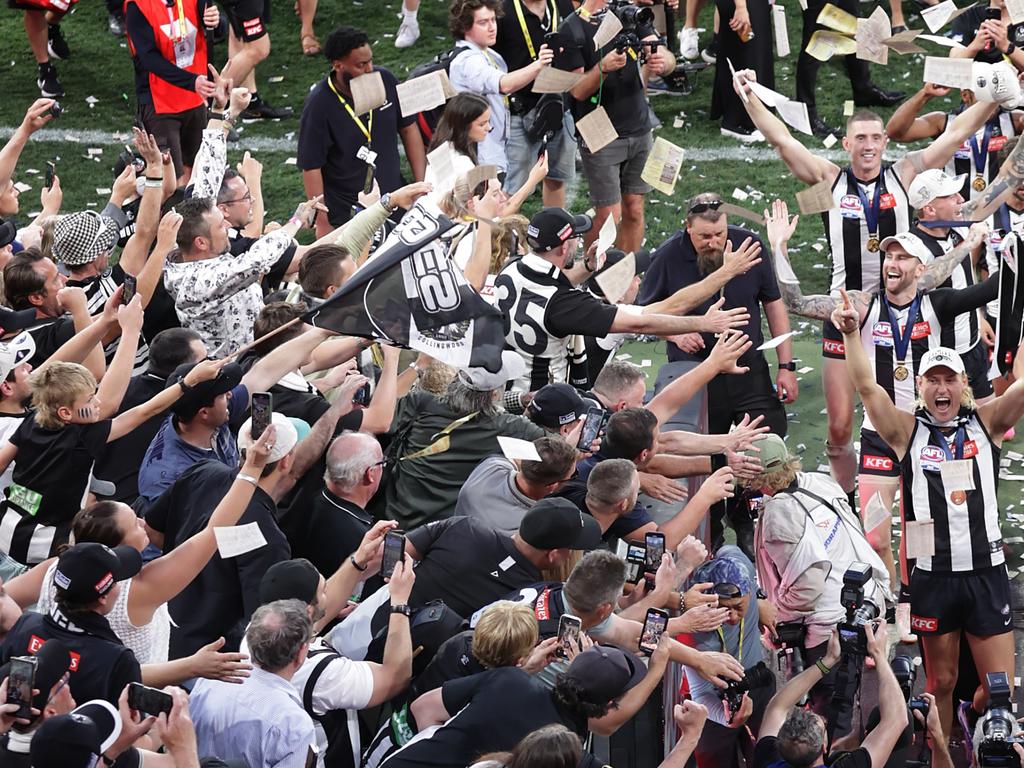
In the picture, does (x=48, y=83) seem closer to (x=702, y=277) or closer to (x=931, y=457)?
(x=702, y=277)

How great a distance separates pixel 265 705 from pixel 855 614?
237 cm

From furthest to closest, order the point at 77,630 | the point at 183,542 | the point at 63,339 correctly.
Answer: the point at 63,339
the point at 183,542
the point at 77,630

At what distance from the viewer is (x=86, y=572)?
190 inches

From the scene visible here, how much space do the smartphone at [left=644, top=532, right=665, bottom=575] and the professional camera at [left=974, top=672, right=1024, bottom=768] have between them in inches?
57.0

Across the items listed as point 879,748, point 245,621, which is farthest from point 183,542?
point 879,748

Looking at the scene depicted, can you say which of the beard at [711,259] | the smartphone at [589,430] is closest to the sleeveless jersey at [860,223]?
the beard at [711,259]

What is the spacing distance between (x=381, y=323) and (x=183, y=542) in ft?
4.43

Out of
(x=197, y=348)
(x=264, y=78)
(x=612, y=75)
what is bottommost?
(x=264, y=78)

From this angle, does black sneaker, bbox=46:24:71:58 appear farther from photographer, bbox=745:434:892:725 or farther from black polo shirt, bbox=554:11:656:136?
photographer, bbox=745:434:892:725

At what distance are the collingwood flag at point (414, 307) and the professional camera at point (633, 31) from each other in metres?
4.17

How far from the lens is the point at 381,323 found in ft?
21.2

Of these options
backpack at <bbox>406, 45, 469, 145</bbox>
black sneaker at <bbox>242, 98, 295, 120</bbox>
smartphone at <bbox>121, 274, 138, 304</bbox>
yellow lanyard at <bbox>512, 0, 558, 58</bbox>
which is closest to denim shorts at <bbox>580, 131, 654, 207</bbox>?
yellow lanyard at <bbox>512, 0, 558, 58</bbox>

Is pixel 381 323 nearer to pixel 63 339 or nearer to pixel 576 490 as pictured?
pixel 576 490

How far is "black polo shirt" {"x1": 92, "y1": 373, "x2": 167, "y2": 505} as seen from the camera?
255 inches
